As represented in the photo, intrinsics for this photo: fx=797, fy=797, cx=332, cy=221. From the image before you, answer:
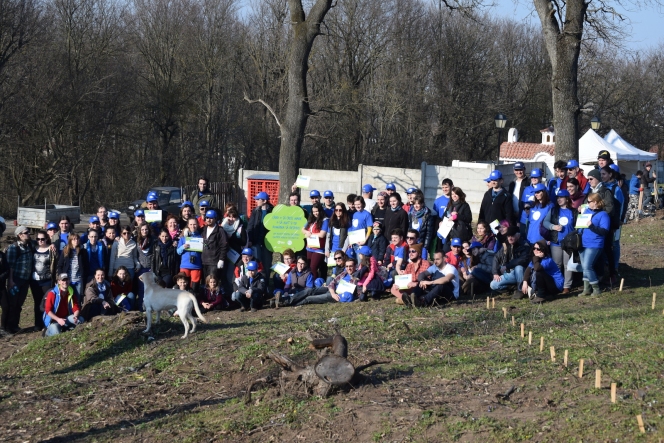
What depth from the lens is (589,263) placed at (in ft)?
38.4

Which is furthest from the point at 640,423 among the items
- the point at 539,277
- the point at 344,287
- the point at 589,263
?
the point at 344,287

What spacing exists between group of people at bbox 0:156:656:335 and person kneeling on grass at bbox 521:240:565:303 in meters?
0.02

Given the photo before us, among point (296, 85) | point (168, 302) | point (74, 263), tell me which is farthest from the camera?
point (296, 85)

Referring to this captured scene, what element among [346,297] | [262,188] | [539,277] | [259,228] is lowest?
[346,297]

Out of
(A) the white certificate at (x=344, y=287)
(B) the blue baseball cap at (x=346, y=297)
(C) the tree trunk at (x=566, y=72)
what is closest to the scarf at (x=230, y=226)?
(A) the white certificate at (x=344, y=287)

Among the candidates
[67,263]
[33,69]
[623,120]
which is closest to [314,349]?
[67,263]

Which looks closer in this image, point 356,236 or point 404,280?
point 404,280

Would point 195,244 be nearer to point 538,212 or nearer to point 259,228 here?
point 259,228

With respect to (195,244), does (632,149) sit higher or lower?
higher

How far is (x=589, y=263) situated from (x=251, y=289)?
522cm

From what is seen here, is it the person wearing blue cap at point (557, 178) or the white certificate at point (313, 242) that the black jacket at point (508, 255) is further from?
the white certificate at point (313, 242)

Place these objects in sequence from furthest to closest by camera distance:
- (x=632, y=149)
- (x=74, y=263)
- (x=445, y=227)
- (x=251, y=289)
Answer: (x=632, y=149), (x=445, y=227), (x=74, y=263), (x=251, y=289)

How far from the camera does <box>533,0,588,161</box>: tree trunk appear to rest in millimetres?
15430

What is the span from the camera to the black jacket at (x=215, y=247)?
Answer: 1327 cm
